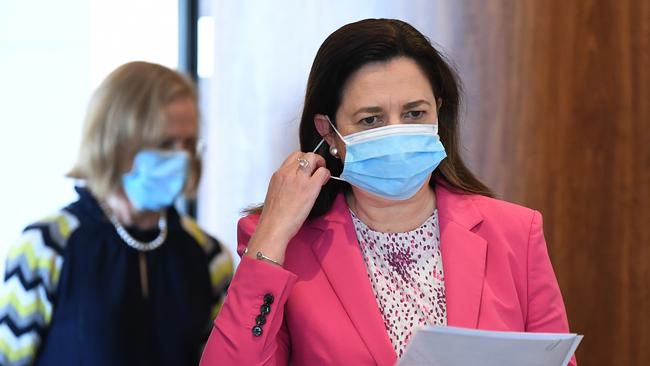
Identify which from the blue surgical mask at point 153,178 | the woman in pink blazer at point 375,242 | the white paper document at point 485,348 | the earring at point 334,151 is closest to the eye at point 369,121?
the woman in pink blazer at point 375,242

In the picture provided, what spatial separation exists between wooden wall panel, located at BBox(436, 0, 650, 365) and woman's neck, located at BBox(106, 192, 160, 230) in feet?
3.94

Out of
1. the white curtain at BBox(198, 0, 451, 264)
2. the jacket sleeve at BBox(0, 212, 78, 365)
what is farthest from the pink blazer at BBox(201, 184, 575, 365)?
the white curtain at BBox(198, 0, 451, 264)

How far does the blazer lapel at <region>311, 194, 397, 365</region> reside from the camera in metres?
1.96

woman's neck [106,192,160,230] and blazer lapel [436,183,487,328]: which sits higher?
blazer lapel [436,183,487,328]

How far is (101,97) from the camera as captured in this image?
295 cm

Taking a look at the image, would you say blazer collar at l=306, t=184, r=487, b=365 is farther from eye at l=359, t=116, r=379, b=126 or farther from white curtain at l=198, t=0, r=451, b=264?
white curtain at l=198, t=0, r=451, b=264

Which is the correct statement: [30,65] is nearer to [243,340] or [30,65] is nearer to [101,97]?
[101,97]

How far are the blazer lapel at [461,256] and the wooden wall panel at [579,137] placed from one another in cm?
96

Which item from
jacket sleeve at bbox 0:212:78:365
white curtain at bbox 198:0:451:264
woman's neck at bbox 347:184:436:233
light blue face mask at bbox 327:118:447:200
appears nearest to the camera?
light blue face mask at bbox 327:118:447:200

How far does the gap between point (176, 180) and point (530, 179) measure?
1.21m

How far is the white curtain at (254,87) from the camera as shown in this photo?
12.5 feet

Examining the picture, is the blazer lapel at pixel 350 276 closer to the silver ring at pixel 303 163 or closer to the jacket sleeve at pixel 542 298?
the silver ring at pixel 303 163

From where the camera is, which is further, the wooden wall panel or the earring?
the wooden wall panel

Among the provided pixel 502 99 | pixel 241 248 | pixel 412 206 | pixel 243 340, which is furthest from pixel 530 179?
pixel 243 340
